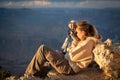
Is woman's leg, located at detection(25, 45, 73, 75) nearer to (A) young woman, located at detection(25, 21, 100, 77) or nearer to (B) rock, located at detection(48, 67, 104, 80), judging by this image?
(A) young woman, located at detection(25, 21, 100, 77)

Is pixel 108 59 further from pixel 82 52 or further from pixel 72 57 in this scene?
pixel 72 57

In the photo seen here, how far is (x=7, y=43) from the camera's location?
809 cm

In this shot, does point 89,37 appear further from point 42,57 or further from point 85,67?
point 42,57

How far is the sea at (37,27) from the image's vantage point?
788cm

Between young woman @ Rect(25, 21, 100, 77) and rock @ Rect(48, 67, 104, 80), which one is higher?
young woman @ Rect(25, 21, 100, 77)

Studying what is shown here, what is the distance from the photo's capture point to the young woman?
17.5ft

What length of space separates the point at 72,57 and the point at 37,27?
9.25 ft

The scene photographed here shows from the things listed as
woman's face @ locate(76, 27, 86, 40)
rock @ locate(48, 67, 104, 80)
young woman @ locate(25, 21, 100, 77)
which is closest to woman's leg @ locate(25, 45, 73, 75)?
young woman @ locate(25, 21, 100, 77)

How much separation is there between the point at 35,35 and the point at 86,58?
2.91m

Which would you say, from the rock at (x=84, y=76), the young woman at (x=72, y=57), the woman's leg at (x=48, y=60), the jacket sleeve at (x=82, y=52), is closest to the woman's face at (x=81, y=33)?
the young woman at (x=72, y=57)

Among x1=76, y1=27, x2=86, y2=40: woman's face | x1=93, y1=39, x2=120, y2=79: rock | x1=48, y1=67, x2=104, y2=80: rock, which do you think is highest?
x1=76, y1=27, x2=86, y2=40: woman's face

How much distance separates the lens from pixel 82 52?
5.34 metres

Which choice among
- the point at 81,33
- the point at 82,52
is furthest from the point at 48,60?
the point at 81,33

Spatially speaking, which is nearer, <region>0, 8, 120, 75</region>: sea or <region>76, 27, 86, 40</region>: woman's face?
<region>76, 27, 86, 40</region>: woman's face
